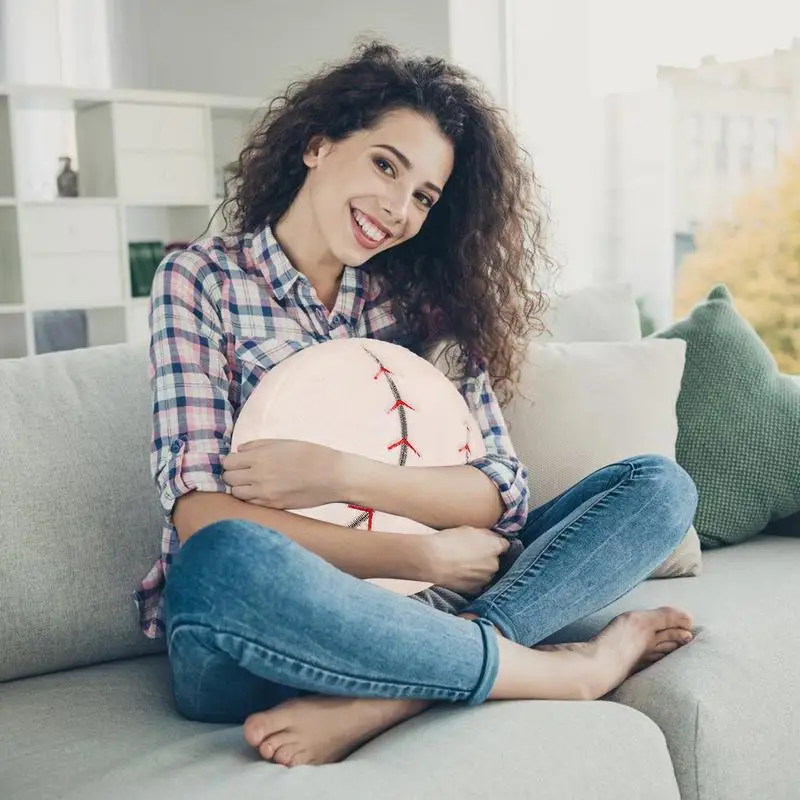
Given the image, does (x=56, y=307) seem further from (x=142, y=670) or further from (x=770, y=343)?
(x=142, y=670)

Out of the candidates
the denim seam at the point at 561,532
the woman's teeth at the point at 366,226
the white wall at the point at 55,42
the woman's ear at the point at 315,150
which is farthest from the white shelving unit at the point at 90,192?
the denim seam at the point at 561,532

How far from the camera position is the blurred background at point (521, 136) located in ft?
11.4

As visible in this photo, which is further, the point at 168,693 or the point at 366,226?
the point at 366,226

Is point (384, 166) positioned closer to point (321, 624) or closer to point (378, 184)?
point (378, 184)

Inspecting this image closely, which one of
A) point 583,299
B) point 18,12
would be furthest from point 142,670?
point 18,12

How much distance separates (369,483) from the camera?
1414 millimetres

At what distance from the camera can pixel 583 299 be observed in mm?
2277

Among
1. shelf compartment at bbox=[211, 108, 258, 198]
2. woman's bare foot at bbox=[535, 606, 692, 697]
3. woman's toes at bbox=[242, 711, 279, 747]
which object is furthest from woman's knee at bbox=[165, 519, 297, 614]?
shelf compartment at bbox=[211, 108, 258, 198]

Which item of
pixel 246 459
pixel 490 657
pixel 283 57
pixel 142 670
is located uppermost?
pixel 283 57

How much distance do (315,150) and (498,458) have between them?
0.53m

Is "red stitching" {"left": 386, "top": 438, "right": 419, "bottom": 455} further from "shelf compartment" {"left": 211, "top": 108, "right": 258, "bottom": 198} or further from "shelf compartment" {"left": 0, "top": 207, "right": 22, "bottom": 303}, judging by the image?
"shelf compartment" {"left": 211, "top": 108, "right": 258, "bottom": 198}

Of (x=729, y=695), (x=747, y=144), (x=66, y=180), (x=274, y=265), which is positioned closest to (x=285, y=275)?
(x=274, y=265)

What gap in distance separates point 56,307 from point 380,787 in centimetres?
307

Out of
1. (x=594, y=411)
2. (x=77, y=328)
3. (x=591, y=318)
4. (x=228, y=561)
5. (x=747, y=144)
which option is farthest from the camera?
(x=77, y=328)
